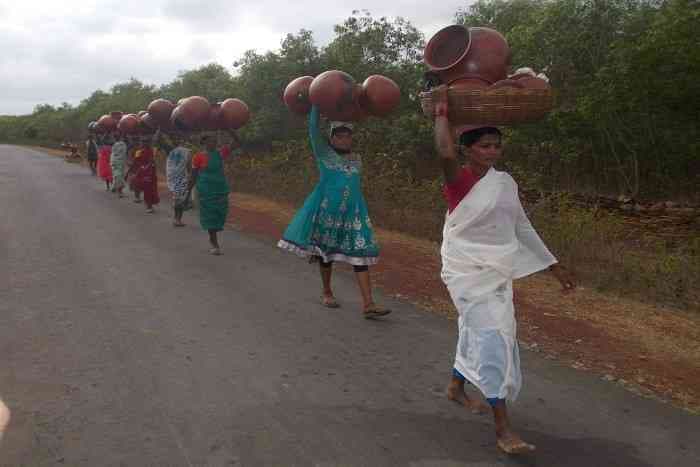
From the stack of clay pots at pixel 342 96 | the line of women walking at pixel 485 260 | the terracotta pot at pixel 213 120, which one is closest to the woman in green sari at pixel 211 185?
the terracotta pot at pixel 213 120

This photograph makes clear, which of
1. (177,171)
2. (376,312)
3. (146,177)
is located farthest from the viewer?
(146,177)

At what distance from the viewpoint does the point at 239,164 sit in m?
18.9

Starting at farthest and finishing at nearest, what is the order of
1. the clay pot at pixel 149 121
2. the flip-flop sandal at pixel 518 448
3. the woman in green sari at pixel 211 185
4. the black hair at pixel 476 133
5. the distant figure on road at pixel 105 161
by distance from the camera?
1. the distant figure on road at pixel 105 161
2. the clay pot at pixel 149 121
3. the woman in green sari at pixel 211 185
4. the black hair at pixel 476 133
5. the flip-flop sandal at pixel 518 448

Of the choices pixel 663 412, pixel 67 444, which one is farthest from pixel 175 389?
pixel 663 412

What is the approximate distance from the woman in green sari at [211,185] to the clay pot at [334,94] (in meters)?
3.61

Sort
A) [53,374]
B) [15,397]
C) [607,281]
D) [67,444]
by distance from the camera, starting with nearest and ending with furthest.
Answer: [67,444] → [15,397] → [53,374] → [607,281]

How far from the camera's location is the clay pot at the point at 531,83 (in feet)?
10.1

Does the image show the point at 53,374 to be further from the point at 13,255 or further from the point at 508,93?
the point at 13,255

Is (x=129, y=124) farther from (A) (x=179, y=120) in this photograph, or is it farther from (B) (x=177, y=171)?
(A) (x=179, y=120)

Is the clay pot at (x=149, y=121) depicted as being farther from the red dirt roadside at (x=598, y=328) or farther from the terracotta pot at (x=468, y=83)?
the terracotta pot at (x=468, y=83)

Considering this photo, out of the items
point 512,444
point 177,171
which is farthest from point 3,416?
point 177,171

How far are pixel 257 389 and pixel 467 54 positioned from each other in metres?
2.29

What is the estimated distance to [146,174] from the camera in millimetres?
13391

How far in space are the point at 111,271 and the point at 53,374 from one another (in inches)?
131
